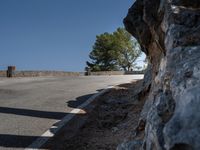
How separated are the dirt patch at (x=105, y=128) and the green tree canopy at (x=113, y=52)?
6100 cm

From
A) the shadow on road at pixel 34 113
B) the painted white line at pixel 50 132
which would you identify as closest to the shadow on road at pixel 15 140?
the painted white line at pixel 50 132

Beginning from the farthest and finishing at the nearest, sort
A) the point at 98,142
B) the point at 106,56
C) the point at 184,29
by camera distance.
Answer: the point at 106,56, the point at 98,142, the point at 184,29

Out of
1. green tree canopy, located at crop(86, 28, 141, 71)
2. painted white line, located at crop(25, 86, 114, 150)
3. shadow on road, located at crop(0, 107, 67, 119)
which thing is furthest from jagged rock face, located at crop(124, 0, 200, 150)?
green tree canopy, located at crop(86, 28, 141, 71)

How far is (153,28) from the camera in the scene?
578cm

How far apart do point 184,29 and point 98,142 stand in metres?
2.82

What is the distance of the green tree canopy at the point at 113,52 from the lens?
70625 millimetres

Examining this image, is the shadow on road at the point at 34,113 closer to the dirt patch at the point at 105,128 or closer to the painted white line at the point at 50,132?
the painted white line at the point at 50,132

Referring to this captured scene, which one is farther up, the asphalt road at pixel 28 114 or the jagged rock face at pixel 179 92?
the jagged rock face at pixel 179 92

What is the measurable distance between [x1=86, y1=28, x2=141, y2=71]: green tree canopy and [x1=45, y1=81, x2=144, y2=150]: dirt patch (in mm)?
60997

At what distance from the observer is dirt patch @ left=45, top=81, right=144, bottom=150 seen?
5270mm

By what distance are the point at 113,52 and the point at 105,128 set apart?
63.9m

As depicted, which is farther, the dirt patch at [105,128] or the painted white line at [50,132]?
the dirt patch at [105,128]

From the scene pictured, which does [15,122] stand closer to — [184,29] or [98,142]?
[98,142]

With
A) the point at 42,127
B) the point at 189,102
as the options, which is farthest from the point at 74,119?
the point at 189,102
